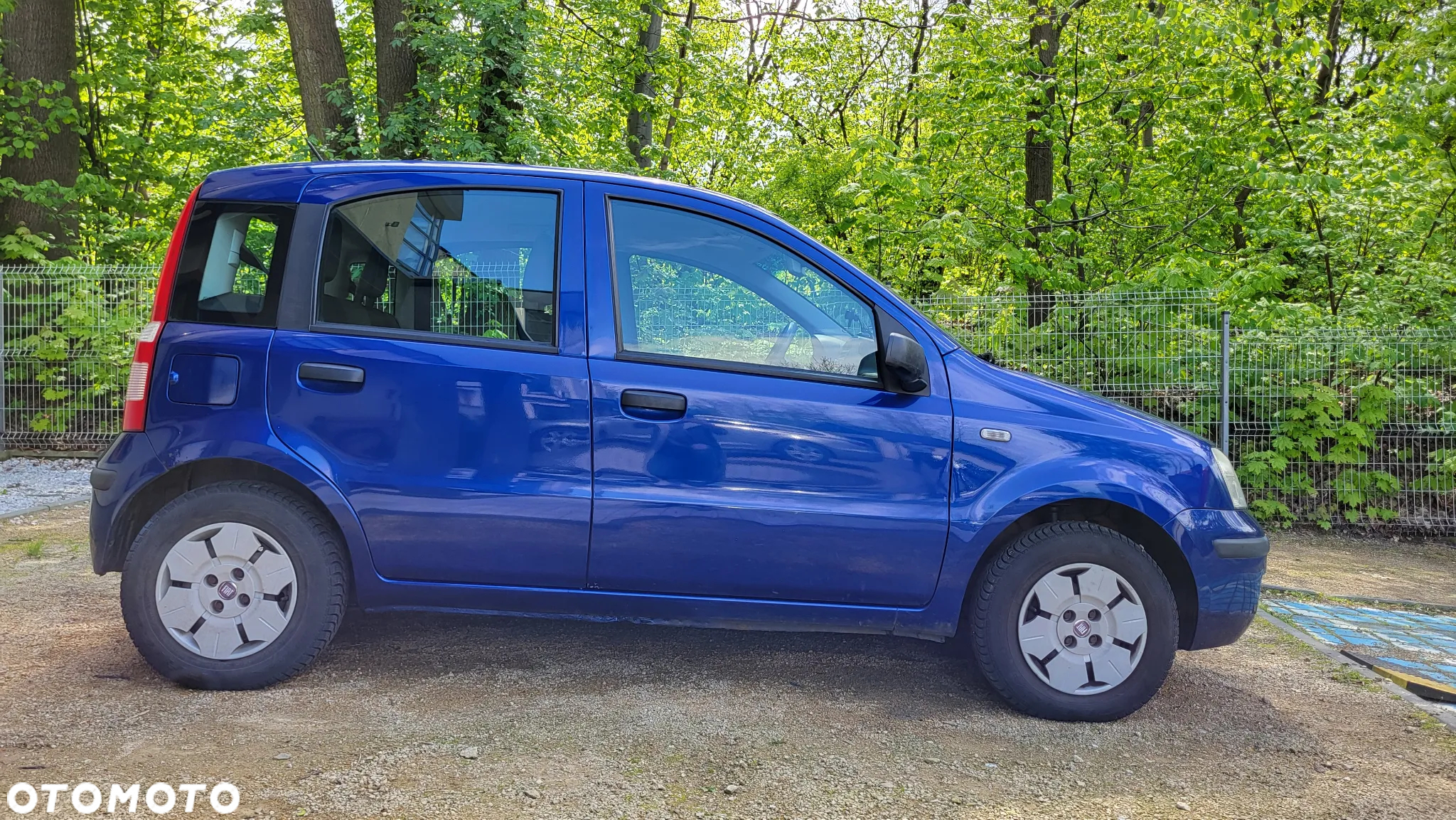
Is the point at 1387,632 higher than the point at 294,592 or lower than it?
lower

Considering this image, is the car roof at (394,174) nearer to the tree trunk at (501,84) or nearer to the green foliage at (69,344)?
the tree trunk at (501,84)

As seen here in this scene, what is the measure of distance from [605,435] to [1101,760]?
79.5 inches

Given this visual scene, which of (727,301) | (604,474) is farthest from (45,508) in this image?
(727,301)

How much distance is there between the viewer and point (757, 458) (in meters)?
3.49

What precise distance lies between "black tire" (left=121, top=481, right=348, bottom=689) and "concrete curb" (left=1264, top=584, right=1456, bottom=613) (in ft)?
18.1

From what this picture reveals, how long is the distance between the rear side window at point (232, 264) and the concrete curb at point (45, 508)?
4.98m

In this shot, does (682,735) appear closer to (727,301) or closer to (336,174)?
(727,301)

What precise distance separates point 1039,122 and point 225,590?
35.0 ft

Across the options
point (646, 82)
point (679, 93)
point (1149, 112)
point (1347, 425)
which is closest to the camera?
point (1347, 425)

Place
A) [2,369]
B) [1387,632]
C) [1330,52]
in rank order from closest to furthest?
[1387,632] → [2,369] → [1330,52]

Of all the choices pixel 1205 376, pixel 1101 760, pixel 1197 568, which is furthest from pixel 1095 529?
pixel 1205 376

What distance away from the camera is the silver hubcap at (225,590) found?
138 inches

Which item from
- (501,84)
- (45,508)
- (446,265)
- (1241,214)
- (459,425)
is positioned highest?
(501,84)

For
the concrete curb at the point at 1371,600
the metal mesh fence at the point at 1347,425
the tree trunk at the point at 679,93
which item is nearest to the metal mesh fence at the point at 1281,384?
the metal mesh fence at the point at 1347,425
